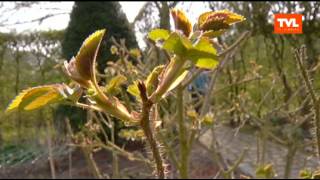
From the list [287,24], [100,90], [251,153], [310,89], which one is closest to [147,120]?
[100,90]

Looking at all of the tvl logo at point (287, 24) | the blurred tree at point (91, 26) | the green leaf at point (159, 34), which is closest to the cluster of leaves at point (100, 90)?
the green leaf at point (159, 34)

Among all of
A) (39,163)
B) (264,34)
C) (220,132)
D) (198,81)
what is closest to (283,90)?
(198,81)

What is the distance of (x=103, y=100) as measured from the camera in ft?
1.57

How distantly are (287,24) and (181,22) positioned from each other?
863 millimetres

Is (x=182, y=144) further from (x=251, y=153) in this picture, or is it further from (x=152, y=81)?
(x=251, y=153)

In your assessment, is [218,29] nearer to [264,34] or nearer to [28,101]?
[28,101]

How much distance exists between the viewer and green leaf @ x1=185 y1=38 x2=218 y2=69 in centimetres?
41

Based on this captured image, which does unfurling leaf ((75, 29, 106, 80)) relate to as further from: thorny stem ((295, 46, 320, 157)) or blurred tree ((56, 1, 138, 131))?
blurred tree ((56, 1, 138, 131))

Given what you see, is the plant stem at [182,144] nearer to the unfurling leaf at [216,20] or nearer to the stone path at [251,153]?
the unfurling leaf at [216,20]

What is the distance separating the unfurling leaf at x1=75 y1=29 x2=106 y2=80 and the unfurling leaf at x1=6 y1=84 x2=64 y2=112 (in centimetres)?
2

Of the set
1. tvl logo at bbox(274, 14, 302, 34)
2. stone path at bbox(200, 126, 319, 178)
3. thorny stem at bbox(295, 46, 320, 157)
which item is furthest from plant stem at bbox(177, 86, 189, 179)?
stone path at bbox(200, 126, 319, 178)

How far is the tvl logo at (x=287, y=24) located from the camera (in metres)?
1.20

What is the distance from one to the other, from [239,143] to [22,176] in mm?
3345

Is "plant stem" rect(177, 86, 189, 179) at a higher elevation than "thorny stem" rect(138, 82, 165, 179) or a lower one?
lower
